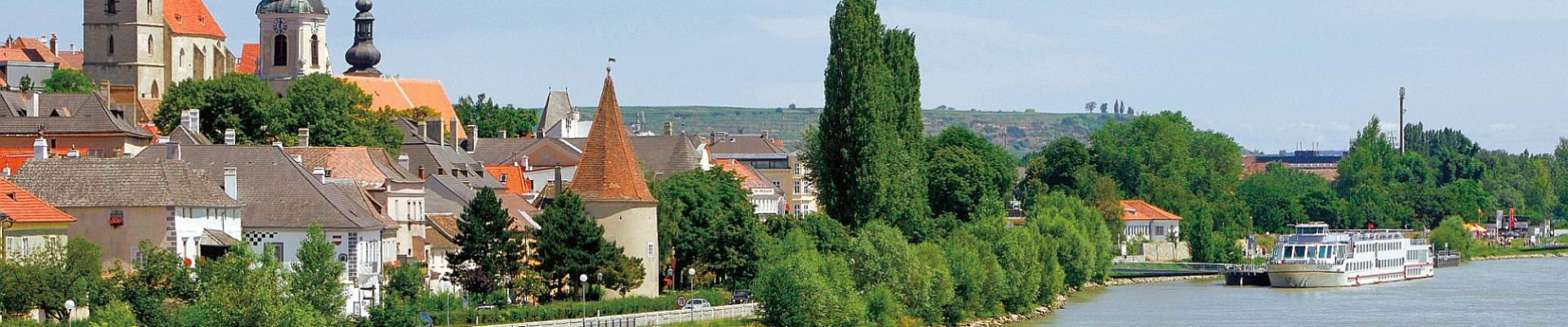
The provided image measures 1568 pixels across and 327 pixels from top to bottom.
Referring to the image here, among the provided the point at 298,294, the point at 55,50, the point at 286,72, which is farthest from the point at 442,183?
the point at 55,50

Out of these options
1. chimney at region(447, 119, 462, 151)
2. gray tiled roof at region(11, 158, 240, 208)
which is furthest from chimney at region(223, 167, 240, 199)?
chimney at region(447, 119, 462, 151)

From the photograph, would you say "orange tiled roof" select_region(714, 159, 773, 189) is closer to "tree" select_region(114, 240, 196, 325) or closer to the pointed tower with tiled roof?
the pointed tower with tiled roof

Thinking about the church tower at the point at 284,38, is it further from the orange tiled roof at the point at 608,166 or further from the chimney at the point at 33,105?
the orange tiled roof at the point at 608,166

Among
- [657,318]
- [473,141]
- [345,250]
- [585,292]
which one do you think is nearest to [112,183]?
[345,250]

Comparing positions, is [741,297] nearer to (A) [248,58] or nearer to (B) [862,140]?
(B) [862,140]

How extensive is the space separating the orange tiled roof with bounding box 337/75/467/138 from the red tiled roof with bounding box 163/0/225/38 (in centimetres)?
768

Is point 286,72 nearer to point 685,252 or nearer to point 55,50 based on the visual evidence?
point 55,50

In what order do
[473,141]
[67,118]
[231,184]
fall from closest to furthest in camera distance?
[231,184] < [67,118] < [473,141]

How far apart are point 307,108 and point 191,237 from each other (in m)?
Result: 35.7

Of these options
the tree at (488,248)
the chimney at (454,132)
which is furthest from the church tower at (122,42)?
the tree at (488,248)

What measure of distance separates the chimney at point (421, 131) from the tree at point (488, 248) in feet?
146

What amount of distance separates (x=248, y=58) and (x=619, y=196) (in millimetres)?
88494

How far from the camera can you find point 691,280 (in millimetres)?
72250

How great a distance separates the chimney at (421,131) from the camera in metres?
108
